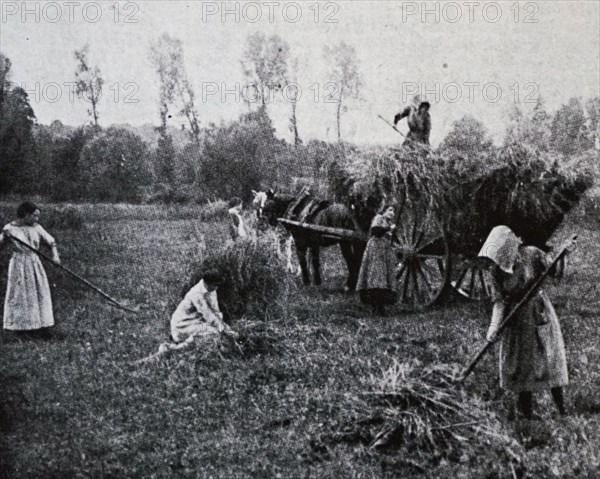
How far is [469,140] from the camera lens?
7094 mm

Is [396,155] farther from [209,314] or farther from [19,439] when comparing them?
[19,439]

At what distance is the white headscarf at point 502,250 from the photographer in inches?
172

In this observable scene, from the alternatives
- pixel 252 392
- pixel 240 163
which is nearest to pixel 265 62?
pixel 252 392

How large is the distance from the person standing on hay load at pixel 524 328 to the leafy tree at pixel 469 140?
2.72m

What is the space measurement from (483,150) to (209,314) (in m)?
3.74

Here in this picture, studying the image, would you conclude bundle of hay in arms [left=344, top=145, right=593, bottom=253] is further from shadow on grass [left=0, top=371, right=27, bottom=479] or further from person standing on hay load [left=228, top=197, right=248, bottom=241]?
shadow on grass [left=0, top=371, right=27, bottom=479]

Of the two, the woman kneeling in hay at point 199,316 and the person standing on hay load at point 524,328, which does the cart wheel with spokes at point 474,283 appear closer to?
the person standing on hay load at point 524,328

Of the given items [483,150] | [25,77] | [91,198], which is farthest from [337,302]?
[91,198]

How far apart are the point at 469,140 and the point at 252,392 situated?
4.06m

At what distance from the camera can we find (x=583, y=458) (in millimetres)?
3811

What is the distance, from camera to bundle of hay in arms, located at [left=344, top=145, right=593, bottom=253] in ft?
21.7

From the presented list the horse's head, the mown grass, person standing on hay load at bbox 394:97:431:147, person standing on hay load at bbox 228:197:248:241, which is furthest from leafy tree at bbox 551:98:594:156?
person standing on hay load at bbox 228:197:248:241

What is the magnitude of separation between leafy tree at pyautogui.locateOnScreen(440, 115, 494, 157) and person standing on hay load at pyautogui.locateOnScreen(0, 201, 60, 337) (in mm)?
4981

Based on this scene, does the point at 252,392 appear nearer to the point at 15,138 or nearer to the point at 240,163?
the point at 15,138
